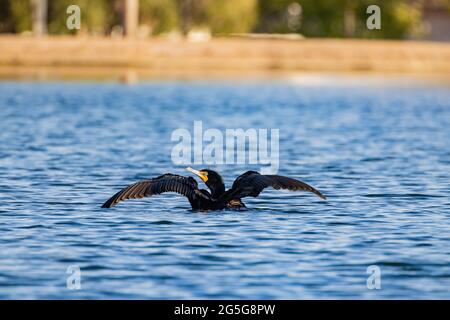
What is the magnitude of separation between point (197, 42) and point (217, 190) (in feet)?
187

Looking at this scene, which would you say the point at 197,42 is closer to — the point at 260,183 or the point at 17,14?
the point at 17,14

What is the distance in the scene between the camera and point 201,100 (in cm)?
5722

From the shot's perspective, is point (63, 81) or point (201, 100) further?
point (63, 81)

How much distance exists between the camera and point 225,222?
2009cm

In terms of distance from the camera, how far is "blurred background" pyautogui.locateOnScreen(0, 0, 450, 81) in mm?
74250

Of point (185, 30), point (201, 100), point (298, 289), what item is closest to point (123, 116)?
point (201, 100)

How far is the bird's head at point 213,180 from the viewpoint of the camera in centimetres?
2027

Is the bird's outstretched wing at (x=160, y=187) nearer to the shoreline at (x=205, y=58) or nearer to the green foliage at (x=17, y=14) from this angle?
the shoreline at (x=205, y=58)

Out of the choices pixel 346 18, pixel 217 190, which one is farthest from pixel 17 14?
pixel 217 190

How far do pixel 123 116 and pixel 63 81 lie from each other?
22.6 m

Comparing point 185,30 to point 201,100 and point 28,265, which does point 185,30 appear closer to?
point 201,100

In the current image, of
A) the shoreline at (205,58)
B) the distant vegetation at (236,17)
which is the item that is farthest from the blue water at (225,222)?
the distant vegetation at (236,17)

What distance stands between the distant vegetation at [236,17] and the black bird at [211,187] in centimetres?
6482

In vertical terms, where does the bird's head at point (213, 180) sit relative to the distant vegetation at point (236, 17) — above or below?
above
